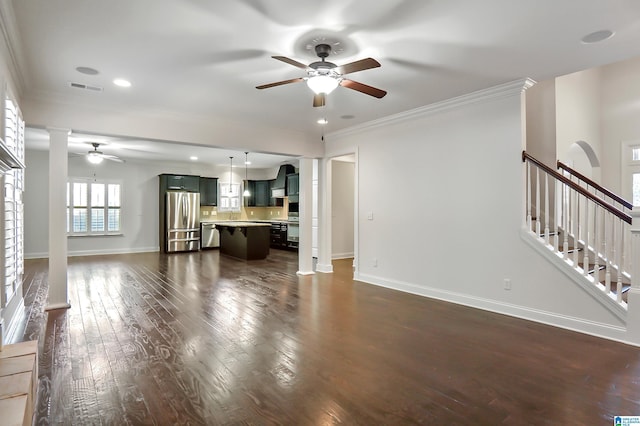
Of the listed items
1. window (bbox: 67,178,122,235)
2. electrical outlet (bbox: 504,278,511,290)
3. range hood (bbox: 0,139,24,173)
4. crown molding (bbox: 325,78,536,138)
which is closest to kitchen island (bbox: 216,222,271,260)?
window (bbox: 67,178,122,235)

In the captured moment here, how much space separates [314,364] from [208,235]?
8.40 metres

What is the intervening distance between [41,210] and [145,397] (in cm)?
852

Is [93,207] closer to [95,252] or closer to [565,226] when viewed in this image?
[95,252]

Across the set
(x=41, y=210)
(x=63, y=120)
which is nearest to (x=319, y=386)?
(x=63, y=120)

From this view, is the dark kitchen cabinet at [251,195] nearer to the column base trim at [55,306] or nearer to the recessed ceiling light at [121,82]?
the column base trim at [55,306]

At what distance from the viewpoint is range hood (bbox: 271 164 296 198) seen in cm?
1015

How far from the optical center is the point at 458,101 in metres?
4.43

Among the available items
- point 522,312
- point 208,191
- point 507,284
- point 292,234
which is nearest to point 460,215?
point 507,284

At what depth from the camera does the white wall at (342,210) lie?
827 centimetres

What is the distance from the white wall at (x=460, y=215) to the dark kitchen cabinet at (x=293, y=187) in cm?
409

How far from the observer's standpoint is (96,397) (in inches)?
88.0

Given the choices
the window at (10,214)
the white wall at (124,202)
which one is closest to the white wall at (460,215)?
the window at (10,214)

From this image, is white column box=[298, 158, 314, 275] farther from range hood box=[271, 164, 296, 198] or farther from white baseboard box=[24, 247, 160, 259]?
white baseboard box=[24, 247, 160, 259]

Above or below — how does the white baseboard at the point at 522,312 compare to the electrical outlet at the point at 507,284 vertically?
below
